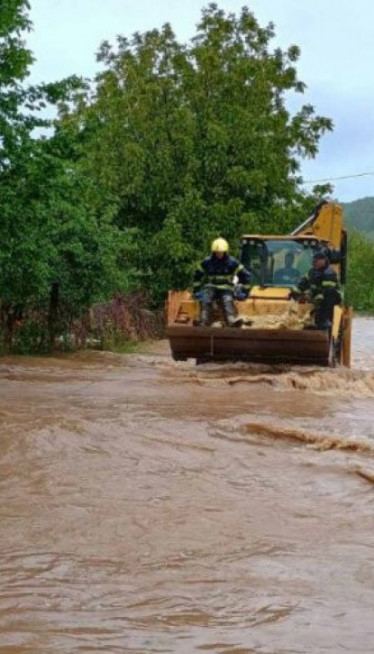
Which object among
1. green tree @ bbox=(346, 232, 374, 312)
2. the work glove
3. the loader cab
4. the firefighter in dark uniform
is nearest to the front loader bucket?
the firefighter in dark uniform

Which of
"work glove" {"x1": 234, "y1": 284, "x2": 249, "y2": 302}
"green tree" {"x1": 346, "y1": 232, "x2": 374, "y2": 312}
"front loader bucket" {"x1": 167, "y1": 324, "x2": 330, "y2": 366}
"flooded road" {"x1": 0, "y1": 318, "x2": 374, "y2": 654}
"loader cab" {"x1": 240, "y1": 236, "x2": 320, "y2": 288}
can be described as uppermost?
"green tree" {"x1": 346, "y1": 232, "x2": 374, "y2": 312}

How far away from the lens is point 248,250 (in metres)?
16.1

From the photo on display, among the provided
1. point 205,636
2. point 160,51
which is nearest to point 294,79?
point 160,51

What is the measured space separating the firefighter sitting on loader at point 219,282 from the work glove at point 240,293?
24 cm

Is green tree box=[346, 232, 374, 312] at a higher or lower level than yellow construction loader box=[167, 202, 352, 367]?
A: higher

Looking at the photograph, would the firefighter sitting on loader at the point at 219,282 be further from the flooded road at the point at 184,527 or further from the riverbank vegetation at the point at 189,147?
the riverbank vegetation at the point at 189,147

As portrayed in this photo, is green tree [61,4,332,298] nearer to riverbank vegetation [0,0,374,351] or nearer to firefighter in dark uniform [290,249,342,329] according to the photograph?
riverbank vegetation [0,0,374,351]

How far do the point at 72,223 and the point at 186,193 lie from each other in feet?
36.1

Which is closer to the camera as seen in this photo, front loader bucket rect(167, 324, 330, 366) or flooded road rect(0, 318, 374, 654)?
flooded road rect(0, 318, 374, 654)

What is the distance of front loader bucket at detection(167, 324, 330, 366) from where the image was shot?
45.4 feet

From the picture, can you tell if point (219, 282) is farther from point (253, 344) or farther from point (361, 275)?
point (361, 275)

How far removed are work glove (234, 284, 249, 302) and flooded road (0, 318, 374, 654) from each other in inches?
162

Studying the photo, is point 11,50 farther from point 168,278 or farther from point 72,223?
point 168,278

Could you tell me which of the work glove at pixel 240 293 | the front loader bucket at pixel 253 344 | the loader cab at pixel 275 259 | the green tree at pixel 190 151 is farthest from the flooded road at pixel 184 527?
the green tree at pixel 190 151
